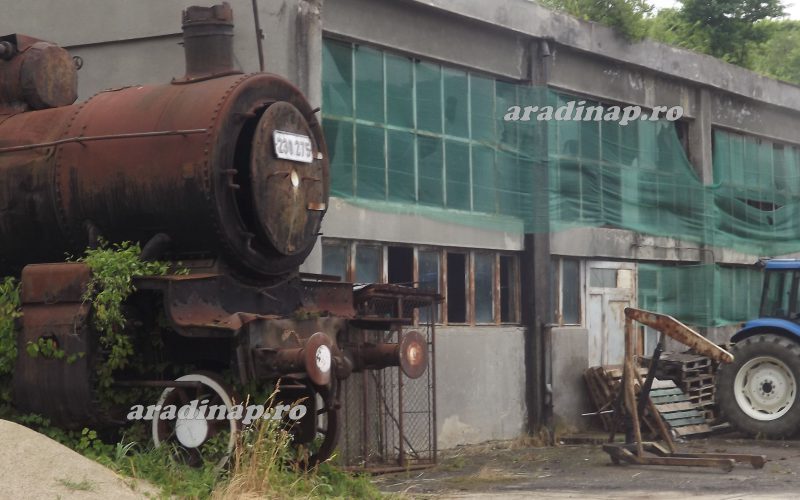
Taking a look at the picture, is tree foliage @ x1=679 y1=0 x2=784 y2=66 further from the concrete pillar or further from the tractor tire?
the tractor tire

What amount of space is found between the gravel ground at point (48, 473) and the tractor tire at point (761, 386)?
1102 centimetres

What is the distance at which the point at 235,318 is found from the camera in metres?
10.4

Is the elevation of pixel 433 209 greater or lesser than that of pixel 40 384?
greater

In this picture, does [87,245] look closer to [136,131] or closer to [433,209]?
[136,131]

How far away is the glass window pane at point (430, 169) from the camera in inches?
661

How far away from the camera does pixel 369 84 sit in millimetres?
15961

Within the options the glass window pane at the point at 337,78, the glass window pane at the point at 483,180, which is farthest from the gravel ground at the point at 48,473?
the glass window pane at the point at 483,180

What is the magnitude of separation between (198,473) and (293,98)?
363cm

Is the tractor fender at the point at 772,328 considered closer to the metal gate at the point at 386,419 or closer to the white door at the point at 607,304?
the white door at the point at 607,304

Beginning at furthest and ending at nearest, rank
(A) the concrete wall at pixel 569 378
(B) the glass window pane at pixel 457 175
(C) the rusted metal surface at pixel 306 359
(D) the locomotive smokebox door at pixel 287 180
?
(A) the concrete wall at pixel 569 378 → (B) the glass window pane at pixel 457 175 → (D) the locomotive smokebox door at pixel 287 180 → (C) the rusted metal surface at pixel 306 359

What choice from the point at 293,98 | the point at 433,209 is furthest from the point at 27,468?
the point at 433,209

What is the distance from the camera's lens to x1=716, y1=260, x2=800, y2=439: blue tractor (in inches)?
705

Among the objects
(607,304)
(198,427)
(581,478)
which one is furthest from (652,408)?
(198,427)

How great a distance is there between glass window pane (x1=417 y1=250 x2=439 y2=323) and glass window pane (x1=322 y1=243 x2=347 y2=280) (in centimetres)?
157
